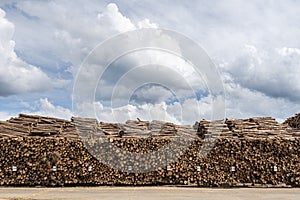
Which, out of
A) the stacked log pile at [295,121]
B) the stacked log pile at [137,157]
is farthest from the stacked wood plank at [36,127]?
the stacked log pile at [295,121]

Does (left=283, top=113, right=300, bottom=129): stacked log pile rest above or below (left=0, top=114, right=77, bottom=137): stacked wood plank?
above

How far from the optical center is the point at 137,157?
16.4 m

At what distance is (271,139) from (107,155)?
702cm

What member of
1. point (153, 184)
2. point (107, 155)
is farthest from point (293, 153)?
point (107, 155)

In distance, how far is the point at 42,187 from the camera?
52.6ft

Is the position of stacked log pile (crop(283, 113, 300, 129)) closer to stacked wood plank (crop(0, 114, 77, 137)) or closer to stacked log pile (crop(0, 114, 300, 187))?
stacked log pile (crop(0, 114, 300, 187))

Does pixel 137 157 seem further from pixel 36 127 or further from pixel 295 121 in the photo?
pixel 295 121

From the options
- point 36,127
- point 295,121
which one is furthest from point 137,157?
point 295,121

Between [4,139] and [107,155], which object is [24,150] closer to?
[4,139]

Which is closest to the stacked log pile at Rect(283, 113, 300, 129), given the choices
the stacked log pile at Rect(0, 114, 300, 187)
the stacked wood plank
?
the stacked log pile at Rect(0, 114, 300, 187)

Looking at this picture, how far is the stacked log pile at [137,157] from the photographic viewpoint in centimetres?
Result: 1612

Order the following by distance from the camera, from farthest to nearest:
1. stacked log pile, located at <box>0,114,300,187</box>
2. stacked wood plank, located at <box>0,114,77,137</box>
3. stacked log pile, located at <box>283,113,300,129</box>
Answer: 1. stacked log pile, located at <box>283,113,300,129</box>
2. stacked wood plank, located at <box>0,114,77,137</box>
3. stacked log pile, located at <box>0,114,300,187</box>

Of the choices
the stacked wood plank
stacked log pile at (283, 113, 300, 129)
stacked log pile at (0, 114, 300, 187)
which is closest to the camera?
stacked log pile at (0, 114, 300, 187)

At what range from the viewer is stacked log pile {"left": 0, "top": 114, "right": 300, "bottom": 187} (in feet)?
52.9
